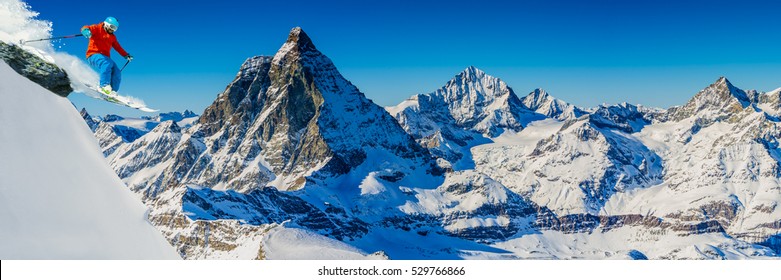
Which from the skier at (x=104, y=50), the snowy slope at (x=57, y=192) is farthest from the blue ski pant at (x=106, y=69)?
the snowy slope at (x=57, y=192)

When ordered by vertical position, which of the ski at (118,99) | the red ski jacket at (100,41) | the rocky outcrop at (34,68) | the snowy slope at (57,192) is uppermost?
the red ski jacket at (100,41)

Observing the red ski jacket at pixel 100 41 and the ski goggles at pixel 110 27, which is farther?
the red ski jacket at pixel 100 41

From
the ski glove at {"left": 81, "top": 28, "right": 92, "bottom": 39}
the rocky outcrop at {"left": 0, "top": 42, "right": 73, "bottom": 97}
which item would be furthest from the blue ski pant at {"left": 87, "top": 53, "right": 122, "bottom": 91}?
the rocky outcrop at {"left": 0, "top": 42, "right": 73, "bottom": 97}

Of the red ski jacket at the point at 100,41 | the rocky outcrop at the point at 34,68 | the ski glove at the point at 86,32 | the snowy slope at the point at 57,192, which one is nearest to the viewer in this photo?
the snowy slope at the point at 57,192

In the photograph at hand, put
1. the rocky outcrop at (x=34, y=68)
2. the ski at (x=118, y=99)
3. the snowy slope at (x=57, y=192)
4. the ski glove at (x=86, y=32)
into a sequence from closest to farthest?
the snowy slope at (x=57, y=192) → the rocky outcrop at (x=34, y=68) → the ski at (x=118, y=99) → the ski glove at (x=86, y=32)

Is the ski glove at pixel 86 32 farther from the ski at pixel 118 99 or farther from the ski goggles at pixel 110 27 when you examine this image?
the ski at pixel 118 99

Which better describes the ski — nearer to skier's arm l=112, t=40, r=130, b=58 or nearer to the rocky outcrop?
skier's arm l=112, t=40, r=130, b=58

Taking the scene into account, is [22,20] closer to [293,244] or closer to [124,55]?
[124,55]
